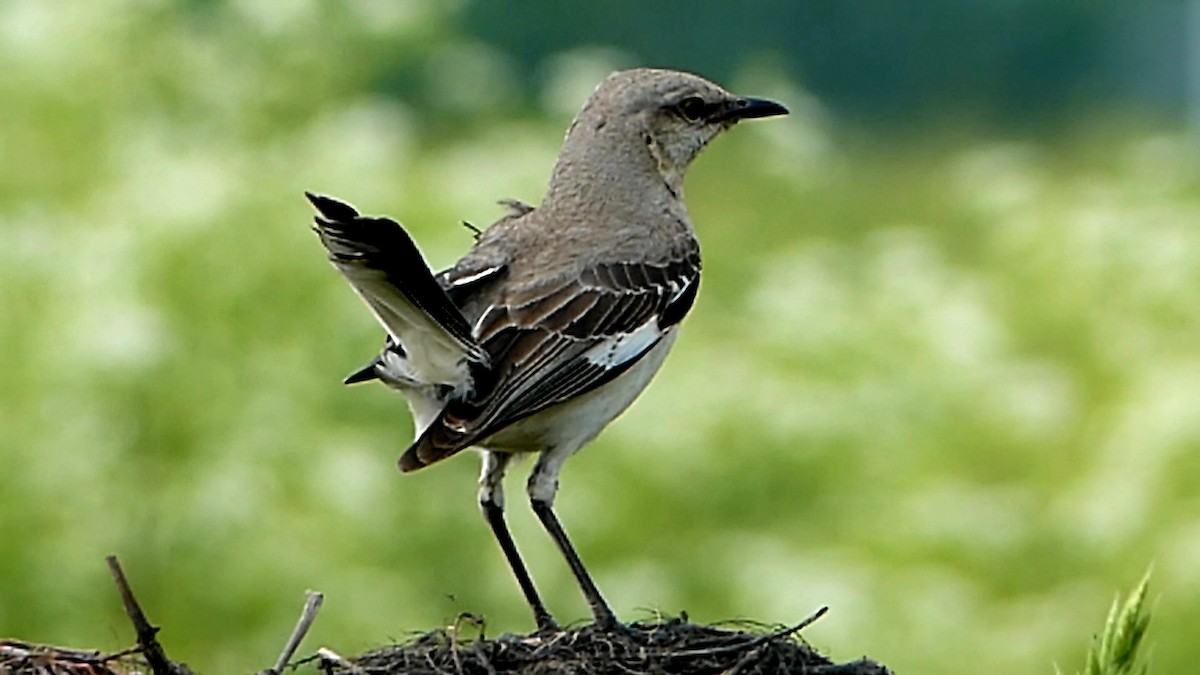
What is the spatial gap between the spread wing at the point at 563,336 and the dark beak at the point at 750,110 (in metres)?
0.64

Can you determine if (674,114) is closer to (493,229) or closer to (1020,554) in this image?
(493,229)

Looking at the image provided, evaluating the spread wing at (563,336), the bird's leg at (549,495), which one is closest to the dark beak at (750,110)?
the spread wing at (563,336)

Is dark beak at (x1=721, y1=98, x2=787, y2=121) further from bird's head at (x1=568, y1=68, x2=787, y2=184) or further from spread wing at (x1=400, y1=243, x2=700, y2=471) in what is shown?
spread wing at (x1=400, y1=243, x2=700, y2=471)

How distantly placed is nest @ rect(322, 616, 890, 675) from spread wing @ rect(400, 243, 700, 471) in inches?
28.7

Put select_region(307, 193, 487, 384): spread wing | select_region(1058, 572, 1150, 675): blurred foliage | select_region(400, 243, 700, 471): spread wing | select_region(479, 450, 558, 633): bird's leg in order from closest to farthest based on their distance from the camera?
1. select_region(1058, 572, 1150, 675): blurred foliage
2. select_region(307, 193, 487, 384): spread wing
3. select_region(400, 243, 700, 471): spread wing
4. select_region(479, 450, 558, 633): bird's leg

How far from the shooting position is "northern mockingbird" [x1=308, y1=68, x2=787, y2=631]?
4.67m

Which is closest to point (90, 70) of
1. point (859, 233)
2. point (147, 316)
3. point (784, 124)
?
point (147, 316)

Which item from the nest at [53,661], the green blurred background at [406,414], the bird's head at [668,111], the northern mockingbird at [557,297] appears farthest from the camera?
the green blurred background at [406,414]

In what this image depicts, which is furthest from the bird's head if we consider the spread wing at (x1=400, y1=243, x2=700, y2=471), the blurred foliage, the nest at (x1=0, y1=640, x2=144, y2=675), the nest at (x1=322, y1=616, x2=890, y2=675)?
the blurred foliage

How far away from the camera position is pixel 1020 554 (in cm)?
842

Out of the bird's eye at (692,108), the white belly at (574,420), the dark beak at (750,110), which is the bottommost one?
the white belly at (574,420)

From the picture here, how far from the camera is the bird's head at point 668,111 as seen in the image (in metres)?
5.77

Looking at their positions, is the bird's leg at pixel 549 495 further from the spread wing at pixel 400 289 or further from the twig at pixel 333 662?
the twig at pixel 333 662

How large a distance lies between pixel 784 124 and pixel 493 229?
490 cm
